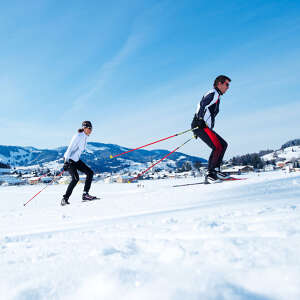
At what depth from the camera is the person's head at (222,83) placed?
5.38 metres

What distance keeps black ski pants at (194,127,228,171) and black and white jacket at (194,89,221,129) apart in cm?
23

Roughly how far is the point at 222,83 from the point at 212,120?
87 centimetres

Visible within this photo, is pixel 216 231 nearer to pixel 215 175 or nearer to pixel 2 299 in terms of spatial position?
pixel 2 299

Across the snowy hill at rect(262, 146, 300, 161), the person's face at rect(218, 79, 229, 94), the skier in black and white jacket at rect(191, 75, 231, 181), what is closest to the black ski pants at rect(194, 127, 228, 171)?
the skier in black and white jacket at rect(191, 75, 231, 181)

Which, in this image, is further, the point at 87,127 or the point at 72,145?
the point at 87,127

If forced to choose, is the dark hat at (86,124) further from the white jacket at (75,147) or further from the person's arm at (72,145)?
the person's arm at (72,145)

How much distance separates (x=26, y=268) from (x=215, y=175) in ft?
15.9

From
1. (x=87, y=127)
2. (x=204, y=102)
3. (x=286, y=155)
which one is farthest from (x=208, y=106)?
(x=286, y=155)

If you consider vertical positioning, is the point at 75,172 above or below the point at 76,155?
below

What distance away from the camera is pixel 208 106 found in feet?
17.6

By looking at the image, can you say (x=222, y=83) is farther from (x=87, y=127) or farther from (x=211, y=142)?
(x=87, y=127)

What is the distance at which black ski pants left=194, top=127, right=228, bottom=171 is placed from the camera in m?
5.21

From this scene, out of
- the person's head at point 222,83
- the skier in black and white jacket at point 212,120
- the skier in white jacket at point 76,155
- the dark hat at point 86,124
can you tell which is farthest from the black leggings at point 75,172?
the person's head at point 222,83

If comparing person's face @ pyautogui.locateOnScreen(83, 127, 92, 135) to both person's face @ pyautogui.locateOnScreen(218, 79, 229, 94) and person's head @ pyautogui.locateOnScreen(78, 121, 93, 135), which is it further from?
person's face @ pyautogui.locateOnScreen(218, 79, 229, 94)
